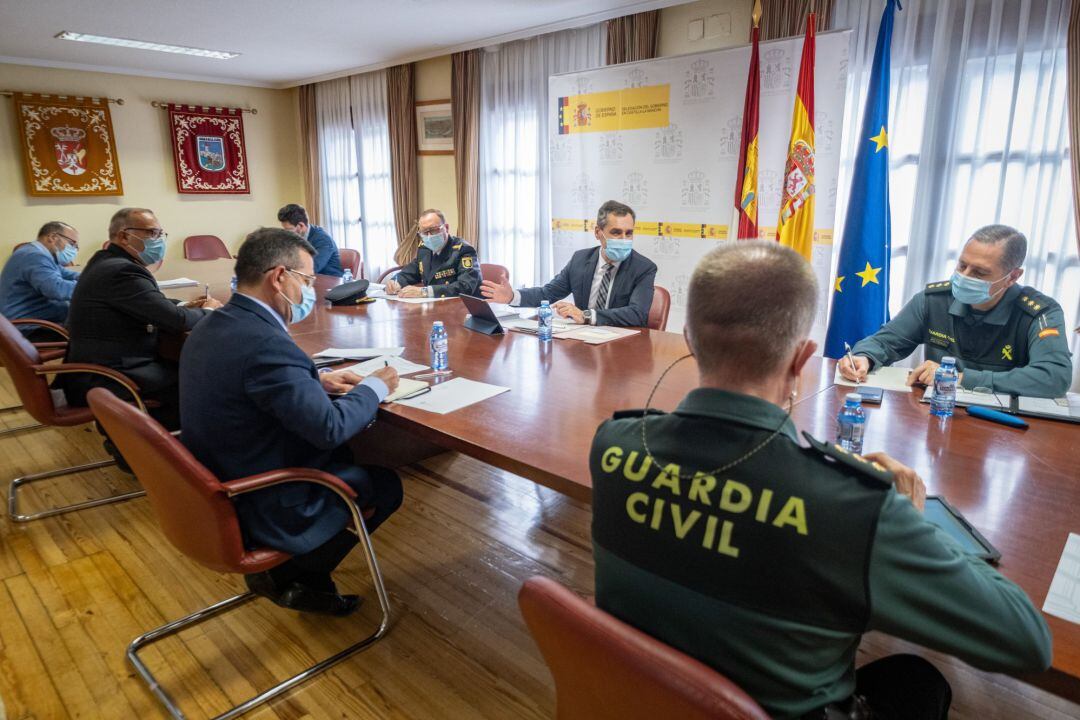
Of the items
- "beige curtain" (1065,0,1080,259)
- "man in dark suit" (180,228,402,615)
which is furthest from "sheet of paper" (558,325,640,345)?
"beige curtain" (1065,0,1080,259)

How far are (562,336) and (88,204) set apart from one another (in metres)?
6.38

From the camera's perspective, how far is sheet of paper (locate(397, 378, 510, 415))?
1877 millimetres

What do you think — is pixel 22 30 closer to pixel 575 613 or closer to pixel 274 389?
pixel 274 389

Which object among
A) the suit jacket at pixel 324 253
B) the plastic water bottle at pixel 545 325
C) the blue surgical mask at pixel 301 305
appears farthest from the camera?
the suit jacket at pixel 324 253

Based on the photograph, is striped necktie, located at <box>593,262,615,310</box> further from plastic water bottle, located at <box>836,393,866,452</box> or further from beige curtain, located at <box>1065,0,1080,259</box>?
beige curtain, located at <box>1065,0,1080,259</box>

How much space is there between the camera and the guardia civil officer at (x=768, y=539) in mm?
740

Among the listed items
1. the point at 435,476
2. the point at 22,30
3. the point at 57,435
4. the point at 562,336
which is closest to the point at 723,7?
the point at 562,336

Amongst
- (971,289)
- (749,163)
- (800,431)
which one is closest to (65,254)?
(749,163)

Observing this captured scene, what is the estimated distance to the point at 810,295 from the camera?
895 millimetres

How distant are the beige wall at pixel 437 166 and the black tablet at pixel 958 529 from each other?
5358 mm

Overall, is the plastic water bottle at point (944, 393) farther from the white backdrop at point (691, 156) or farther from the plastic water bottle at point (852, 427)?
the white backdrop at point (691, 156)

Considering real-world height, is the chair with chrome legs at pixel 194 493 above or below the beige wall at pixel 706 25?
below

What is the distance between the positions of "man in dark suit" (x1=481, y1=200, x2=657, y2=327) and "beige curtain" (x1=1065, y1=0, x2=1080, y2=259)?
6.69ft

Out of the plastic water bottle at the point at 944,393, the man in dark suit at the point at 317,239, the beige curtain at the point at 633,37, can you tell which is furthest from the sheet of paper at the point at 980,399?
the man in dark suit at the point at 317,239
